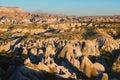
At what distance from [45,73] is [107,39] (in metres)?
87.7

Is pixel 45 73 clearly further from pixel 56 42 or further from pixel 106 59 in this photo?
pixel 56 42

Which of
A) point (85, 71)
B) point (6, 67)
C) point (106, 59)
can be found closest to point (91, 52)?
point (106, 59)

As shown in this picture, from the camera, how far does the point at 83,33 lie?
194 metres

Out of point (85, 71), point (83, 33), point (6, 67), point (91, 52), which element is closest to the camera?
point (6, 67)

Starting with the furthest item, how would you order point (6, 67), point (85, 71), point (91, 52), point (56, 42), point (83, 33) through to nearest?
1. point (83, 33)
2. point (56, 42)
3. point (91, 52)
4. point (85, 71)
5. point (6, 67)

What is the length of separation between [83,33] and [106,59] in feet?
168

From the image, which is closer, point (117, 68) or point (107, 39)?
point (117, 68)

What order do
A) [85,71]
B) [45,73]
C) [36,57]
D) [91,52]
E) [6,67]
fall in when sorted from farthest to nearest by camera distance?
[91,52] → [36,57] → [85,71] → [6,67] → [45,73]

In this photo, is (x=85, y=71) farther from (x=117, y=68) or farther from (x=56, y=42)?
(x=56, y=42)

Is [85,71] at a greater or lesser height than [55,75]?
lesser

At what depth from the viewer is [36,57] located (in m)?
141

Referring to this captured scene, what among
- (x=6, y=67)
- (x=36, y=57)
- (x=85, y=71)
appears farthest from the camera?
(x=36, y=57)

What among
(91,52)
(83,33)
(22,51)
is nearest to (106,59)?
(91,52)

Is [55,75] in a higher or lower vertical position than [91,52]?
higher
